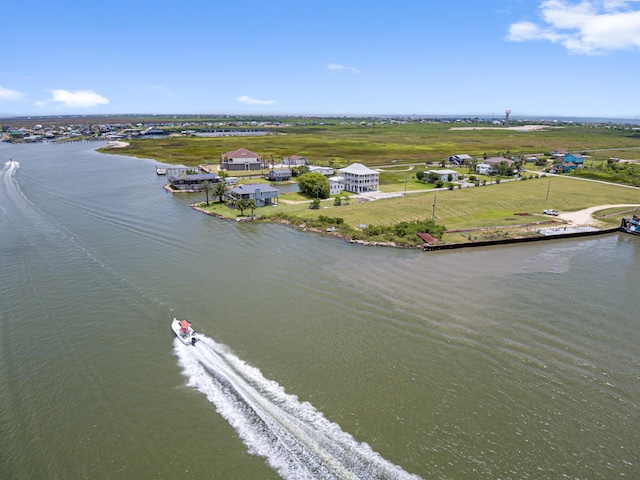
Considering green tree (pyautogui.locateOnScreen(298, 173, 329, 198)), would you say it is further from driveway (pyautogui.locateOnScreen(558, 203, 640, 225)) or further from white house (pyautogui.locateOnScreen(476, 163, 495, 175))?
white house (pyautogui.locateOnScreen(476, 163, 495, 175))

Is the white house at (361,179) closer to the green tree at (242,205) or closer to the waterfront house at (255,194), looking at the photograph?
the waterfront house at (255,194)

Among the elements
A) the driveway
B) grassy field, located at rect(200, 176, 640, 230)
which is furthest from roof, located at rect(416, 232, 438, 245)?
the driveway

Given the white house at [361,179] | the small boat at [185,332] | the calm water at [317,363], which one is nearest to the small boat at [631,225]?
the calm water at [317,363]

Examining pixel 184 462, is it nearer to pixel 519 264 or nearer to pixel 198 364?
pixel 198 364

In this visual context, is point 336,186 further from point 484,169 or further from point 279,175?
point 484,169

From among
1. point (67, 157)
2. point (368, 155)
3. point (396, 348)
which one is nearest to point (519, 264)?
point (396, 348)

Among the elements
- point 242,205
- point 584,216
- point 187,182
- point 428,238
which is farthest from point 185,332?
point 584,216
